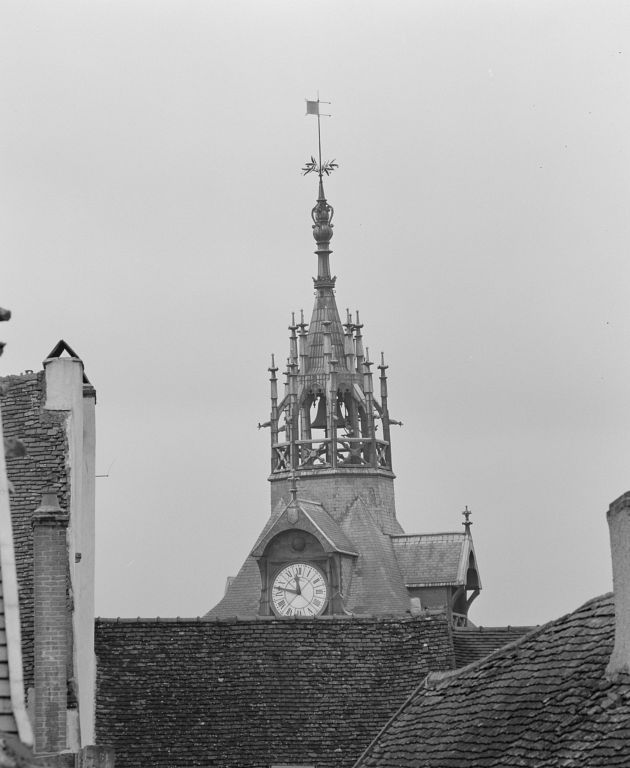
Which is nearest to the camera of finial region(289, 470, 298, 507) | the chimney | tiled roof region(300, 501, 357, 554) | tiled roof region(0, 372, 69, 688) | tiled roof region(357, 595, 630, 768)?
tiled roof region(357, 595, 630, 768)

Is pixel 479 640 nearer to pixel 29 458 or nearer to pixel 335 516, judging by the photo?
A: pixel 29 458

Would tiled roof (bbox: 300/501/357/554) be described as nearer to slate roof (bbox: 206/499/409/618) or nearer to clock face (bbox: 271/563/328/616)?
slate roof (bbox: 206/499/409/618)

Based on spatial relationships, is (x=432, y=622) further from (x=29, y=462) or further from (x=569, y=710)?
(x=569, y=710)

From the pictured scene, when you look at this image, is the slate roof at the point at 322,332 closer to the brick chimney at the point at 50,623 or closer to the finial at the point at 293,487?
the finial at the point at 293,487

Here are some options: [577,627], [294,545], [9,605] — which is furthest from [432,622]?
[294,545]

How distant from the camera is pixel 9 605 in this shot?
36.1ft

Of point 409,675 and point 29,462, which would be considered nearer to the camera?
point 29,462

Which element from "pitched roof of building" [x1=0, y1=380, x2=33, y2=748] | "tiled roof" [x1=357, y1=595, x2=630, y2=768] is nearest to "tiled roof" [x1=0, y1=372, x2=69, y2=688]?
"tiled roof" [x1=357, y1=595, x2=630, y2=768]

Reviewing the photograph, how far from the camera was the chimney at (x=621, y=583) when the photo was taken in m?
17.3

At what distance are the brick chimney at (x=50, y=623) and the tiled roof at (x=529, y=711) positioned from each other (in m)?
4.90

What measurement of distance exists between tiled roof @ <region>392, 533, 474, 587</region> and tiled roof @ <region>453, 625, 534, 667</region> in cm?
Answer: 4595

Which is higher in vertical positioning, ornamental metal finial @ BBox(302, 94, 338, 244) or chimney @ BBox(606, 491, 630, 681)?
ornamental metal finial @ BBox(302, 94, 338, 244)

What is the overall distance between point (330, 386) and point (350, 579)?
889 cm

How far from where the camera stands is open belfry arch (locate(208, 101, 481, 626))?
8375cm
